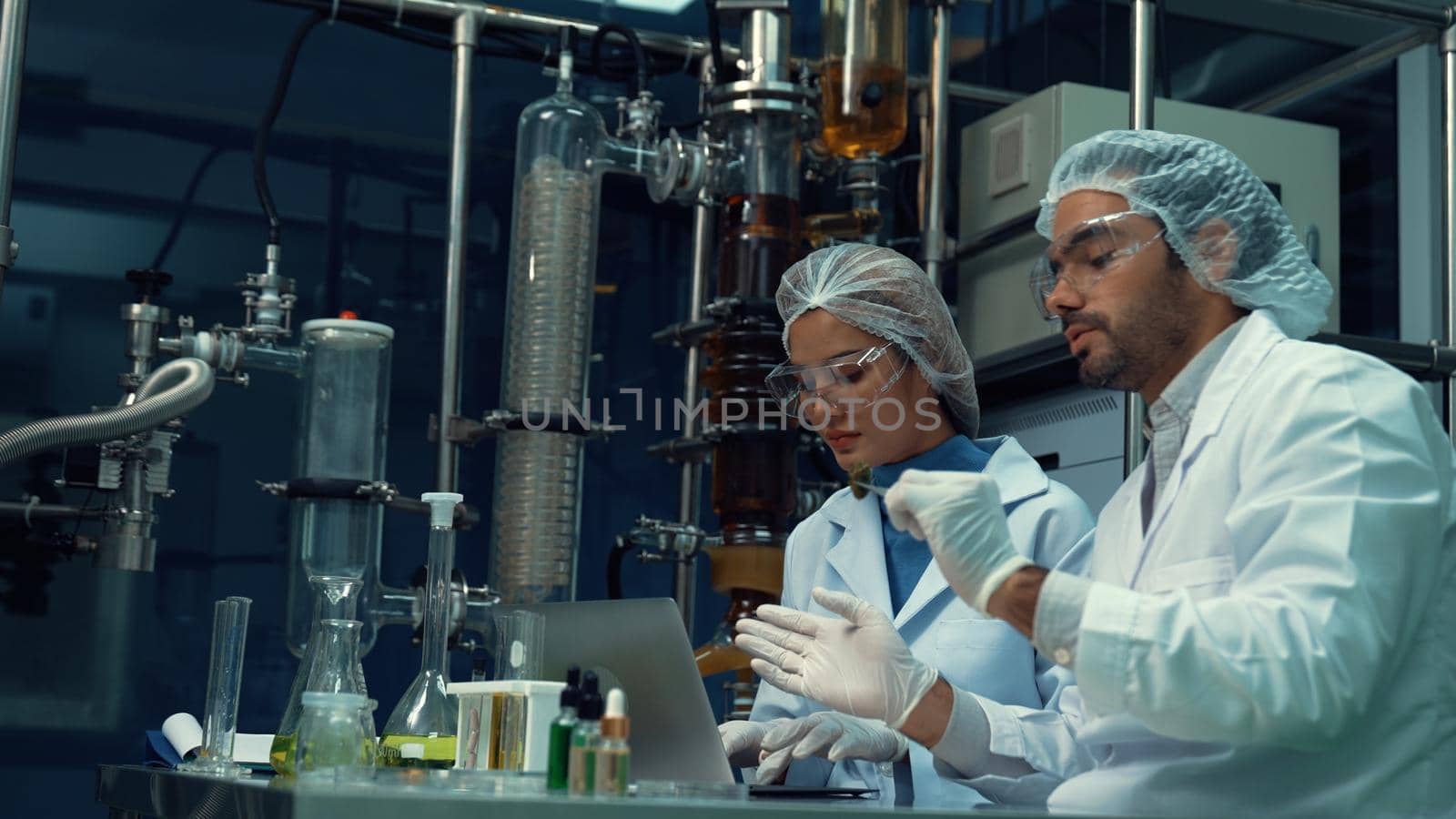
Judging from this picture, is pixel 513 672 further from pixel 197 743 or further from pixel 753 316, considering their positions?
pixel 753 316

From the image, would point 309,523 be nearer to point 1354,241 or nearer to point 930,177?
point 930,177

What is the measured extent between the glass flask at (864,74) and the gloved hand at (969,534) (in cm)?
151

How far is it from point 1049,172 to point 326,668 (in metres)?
1.60

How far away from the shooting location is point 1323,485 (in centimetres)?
126

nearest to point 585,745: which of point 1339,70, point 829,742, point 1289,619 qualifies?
point 1289,619

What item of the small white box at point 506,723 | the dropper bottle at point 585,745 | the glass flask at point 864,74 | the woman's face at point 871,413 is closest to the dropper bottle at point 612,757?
the dropper bottle at point 585,745

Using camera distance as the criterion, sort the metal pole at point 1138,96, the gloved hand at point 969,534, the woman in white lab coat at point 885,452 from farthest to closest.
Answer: the metal pole at point 1138,96 → the woman in white lab coat at point 885,452 → the gloved hand at point 969,534

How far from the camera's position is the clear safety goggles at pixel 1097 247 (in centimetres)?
160

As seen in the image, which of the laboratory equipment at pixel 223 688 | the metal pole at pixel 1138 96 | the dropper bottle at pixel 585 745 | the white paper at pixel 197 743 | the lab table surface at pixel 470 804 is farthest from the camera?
the metal pole at pixel 1138 96

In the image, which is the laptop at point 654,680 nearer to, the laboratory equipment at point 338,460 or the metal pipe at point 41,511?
the laboratory equipment at point 338,460

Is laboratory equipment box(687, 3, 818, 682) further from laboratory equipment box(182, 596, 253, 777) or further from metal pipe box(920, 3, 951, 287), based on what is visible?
laboratory equipment box(182, 596, 253, 777)

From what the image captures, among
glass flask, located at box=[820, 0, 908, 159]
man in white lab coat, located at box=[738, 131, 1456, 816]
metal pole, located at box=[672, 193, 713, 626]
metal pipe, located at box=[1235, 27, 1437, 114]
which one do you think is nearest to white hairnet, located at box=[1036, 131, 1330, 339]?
man in white lab coat, located at box=[738, 131, 1456, 816]

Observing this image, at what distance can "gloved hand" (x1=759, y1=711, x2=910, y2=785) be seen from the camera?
1.73 meters

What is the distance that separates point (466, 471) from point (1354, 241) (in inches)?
67.4
